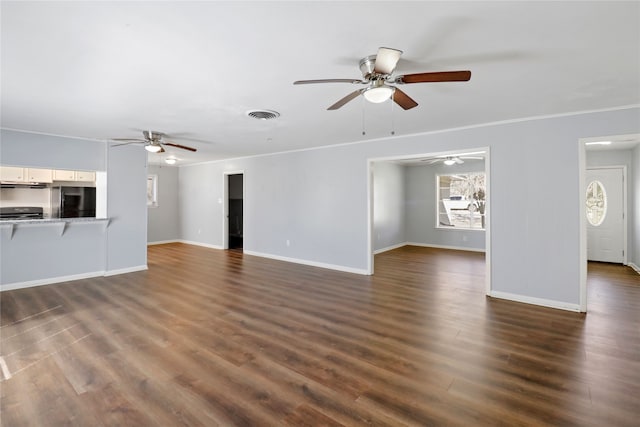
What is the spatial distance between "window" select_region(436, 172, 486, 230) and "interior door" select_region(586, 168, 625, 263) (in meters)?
2.17

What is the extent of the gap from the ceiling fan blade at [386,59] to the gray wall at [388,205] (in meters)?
5.29

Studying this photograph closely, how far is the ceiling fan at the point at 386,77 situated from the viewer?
78.2 inches

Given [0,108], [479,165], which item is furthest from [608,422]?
[479,165]

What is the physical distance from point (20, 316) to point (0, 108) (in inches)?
93.9

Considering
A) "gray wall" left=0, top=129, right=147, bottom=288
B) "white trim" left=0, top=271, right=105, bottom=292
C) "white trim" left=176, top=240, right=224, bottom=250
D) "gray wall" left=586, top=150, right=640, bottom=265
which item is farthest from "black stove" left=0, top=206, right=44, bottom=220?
"gray wall" left=586, top=150, right=640, bottom=265

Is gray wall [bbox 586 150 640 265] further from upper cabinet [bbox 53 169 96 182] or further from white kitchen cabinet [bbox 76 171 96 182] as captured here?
white kitchen cabinet [bbox 76 171 96 182]

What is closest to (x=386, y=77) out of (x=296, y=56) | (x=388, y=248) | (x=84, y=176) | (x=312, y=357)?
(x=296, y=56)

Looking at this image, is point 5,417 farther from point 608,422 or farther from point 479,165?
point 479,165

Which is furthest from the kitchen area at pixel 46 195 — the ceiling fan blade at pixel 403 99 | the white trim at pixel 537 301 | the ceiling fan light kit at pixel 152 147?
the white trim at pixel 537 301

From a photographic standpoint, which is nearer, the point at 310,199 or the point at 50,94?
the point at 50,94

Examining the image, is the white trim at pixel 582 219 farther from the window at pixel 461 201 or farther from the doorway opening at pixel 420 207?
the window at pixel 461 201

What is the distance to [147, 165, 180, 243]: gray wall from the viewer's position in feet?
29.7

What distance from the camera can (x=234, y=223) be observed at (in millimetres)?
8750

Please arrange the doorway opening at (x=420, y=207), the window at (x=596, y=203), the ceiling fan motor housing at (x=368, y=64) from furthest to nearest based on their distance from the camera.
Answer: the doorway opening at (x=420, y=207) → the window at (x=596, y=203) → the ceiling fan motor housing at (x=368, y=64)
